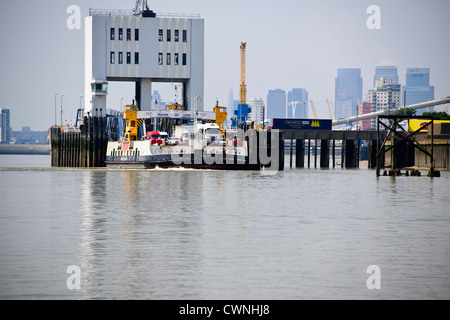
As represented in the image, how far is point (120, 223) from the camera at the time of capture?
3300cm

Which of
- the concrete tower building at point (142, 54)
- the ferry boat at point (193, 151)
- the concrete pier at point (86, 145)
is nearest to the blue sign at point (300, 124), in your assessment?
the concrete tower building at point (142, 54)

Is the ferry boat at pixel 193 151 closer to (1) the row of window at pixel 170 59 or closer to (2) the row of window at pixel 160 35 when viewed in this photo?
(1) the row of window at pixel 170 59

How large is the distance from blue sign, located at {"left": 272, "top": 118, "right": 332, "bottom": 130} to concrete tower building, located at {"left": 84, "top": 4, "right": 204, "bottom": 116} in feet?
63.3

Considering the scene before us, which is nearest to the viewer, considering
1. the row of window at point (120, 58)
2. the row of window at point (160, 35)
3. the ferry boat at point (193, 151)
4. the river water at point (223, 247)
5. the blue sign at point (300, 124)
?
the river water at point (223, 247)

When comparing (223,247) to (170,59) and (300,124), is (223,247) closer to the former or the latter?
(170,59)

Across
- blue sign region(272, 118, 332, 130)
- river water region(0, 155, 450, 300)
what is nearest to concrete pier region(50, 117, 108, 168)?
blue sign region(272, 118, 332, 130)

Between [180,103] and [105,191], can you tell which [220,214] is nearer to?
[105,191]

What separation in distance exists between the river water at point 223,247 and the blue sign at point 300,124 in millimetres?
73942

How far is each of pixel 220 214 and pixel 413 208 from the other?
11.7 meters

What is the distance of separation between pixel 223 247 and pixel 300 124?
99.2 meters

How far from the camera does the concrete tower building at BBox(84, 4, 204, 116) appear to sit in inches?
4149

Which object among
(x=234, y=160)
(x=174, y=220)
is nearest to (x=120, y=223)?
(x=174, y=220)

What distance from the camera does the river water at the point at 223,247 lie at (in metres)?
19.0

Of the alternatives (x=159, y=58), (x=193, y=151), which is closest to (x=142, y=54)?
(x=159, y=58)
